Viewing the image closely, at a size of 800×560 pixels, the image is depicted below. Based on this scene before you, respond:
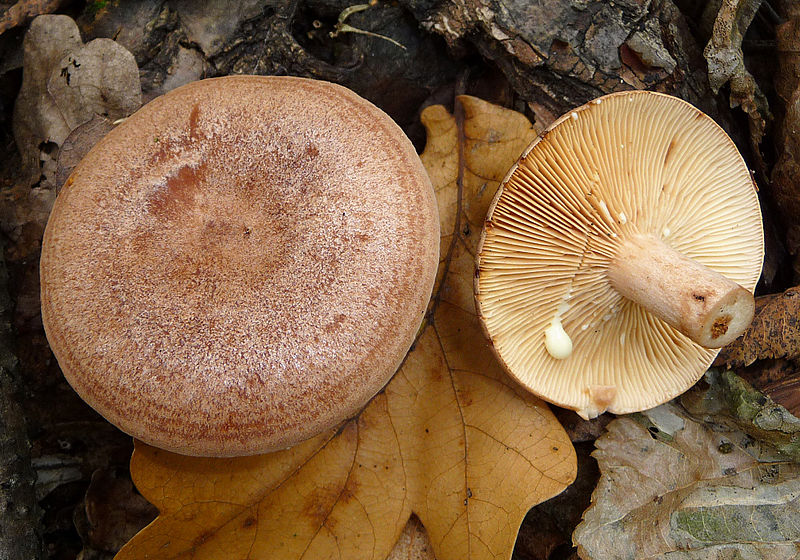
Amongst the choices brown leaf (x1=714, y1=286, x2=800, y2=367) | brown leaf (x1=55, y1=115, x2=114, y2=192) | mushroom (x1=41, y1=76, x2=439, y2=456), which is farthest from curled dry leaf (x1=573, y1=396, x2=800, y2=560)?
brown leaf (x1=55, y1=115, x2=114, y2=192)

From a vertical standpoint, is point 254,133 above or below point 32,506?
above

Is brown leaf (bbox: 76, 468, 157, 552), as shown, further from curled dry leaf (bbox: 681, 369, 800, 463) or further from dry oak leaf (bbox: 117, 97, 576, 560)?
curled dry leaf (bbox: 681, 369, 800, 463)

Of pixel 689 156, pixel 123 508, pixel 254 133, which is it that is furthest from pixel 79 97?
pixel 689 156

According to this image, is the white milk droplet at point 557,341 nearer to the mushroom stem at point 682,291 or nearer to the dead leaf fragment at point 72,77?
the mushroom stem at point 682,291

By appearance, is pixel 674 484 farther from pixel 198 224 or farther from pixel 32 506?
pixel 32 506

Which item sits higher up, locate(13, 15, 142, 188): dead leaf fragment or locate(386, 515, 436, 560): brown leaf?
locate(13, 15, 142, 188): dead leaf fragment

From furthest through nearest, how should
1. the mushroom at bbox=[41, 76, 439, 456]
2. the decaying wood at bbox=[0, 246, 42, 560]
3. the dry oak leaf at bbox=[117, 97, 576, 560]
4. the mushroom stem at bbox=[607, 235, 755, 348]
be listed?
the dry oak leaf at bbox=[117, 97, 576, 560] < the decaying wood at bbox=[0, 246, 42, 560] < the mushroom stem at bbox=[607, 235, 755, 348] < the mushroom at bbox=[41, 76, 439, 456]

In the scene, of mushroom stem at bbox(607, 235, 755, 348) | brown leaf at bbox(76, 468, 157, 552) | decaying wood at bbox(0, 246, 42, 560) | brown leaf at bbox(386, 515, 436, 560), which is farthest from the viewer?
brown leaf at bbox(76, 468, 157, 552)
